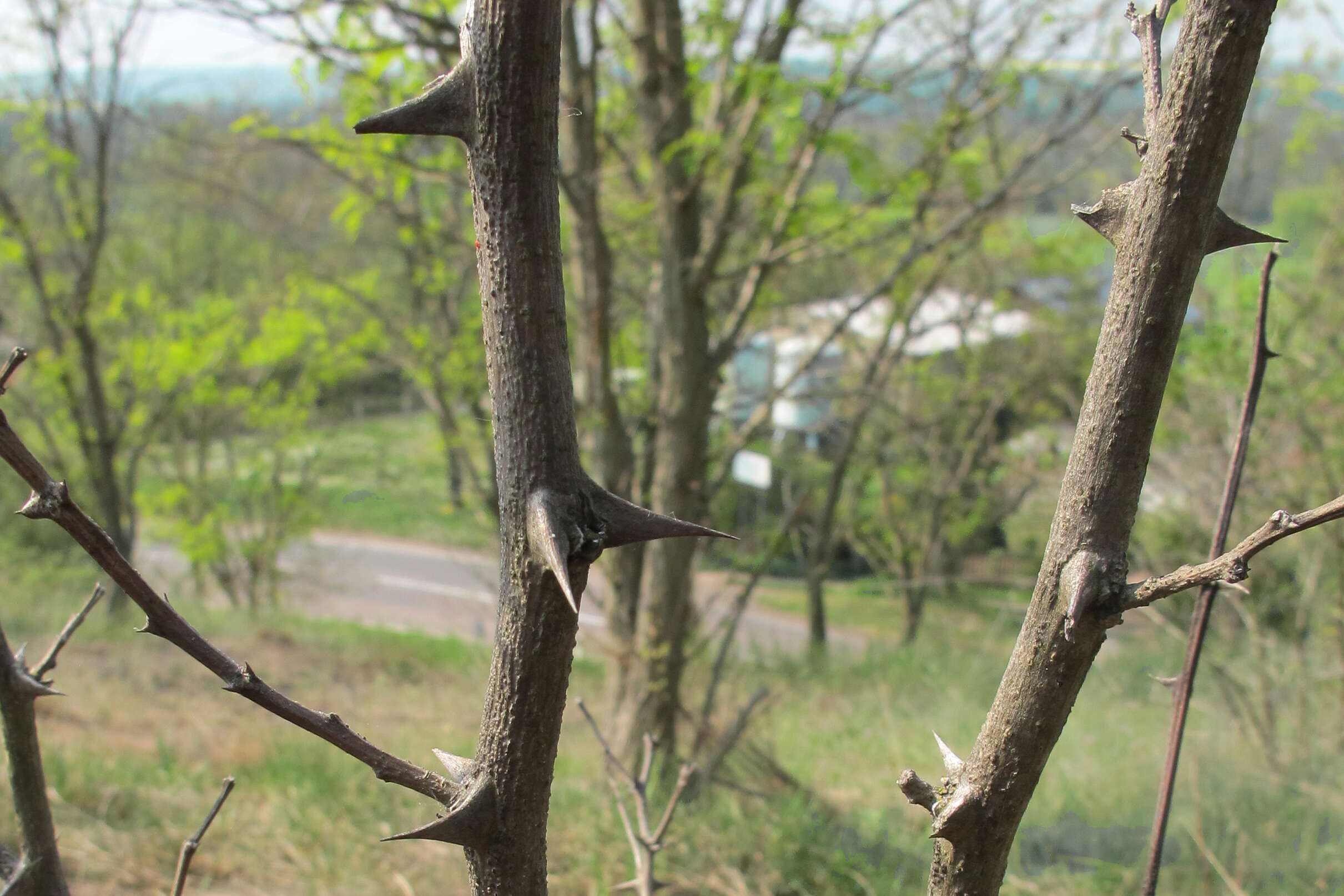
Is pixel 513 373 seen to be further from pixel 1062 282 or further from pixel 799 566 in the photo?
pixel 799 566

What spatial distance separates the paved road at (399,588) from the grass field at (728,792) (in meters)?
5.48

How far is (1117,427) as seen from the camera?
855mm

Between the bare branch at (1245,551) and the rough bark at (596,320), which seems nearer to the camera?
the bare branch at (1245,551)

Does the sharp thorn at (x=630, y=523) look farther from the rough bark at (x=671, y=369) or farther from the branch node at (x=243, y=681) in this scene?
the rough bark at (x=671, y=369)

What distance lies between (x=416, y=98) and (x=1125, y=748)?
6711 millimetres

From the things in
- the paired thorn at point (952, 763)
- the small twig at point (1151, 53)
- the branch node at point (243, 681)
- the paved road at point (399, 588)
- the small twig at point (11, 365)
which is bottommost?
the paved road at point (399, 588)

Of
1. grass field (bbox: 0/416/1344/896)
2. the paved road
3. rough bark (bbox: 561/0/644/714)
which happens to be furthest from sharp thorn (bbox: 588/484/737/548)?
the paved road

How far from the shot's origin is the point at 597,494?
0.88m

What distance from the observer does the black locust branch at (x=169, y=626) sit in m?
0.73

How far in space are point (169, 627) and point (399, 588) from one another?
73.4 feet

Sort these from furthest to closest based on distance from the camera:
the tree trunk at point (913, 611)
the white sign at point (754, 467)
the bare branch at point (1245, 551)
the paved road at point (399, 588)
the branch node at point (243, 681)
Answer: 1. the paved road at point (399, 588)
2. the tree trunk at point (913, 611)
3. the white sign at point (754, 467)
4. the branch node at point (243, 681)
5. the bare branch at point (1245, 551)

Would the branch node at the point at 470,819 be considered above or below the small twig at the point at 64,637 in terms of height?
below

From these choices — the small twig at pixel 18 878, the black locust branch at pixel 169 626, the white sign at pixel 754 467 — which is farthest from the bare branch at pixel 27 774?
the white sign at pixel 754 467

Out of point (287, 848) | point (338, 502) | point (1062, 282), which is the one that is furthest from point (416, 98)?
point (338, 502)
